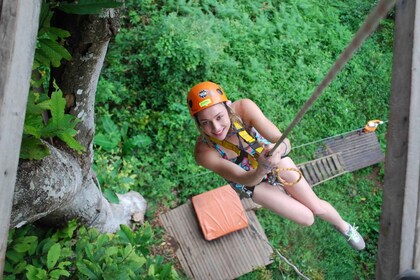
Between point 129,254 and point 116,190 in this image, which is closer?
point 129,254

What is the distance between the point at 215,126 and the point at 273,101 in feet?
9.99

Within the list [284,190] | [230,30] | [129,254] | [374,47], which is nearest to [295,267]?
[284,190]

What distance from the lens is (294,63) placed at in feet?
21.8

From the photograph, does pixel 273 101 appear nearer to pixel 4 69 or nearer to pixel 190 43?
pixel 190 43

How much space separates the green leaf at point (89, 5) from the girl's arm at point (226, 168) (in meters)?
1.49

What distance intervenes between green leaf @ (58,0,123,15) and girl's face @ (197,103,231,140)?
1.32 metres

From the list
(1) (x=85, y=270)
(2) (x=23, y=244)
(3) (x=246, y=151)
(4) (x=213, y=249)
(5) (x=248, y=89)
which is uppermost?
(5) (x=248, y=89)

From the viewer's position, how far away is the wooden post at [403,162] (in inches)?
60.4

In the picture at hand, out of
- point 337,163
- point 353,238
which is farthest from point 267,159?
point 337,163

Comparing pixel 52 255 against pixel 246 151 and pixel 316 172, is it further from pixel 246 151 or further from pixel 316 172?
pixel 316 172

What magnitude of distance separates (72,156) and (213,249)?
264cm

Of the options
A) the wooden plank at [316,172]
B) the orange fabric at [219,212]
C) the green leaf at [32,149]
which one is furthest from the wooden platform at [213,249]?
the green leaf at [32,149]

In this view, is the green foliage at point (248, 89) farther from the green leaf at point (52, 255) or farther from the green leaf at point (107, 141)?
the green leaf at point (52, 255)

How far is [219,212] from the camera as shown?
5.25 metres
